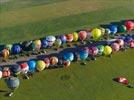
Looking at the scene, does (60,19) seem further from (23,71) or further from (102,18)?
(23,71)

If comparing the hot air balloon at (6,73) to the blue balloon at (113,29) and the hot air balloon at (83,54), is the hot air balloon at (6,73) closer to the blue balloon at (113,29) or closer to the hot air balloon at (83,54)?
the hot air balloon at (83,54)

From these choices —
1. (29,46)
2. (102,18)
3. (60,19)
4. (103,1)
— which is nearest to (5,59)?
(29,46)

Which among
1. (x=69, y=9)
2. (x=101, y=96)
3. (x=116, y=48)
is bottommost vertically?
(x=101, y=96)

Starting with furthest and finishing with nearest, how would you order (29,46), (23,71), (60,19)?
(60,19)
(29,46)
(23,71)

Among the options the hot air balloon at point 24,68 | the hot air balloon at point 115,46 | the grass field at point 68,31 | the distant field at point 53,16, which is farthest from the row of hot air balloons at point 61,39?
the hot air balloon at point 24,68

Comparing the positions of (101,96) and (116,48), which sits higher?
(116,48)

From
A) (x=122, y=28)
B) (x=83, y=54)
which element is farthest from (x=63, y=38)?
(x=122, y=28)

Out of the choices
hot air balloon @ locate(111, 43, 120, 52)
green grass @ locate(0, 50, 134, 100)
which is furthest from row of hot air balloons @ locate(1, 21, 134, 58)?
green grass @ locate(0, 50, 134, 100)
